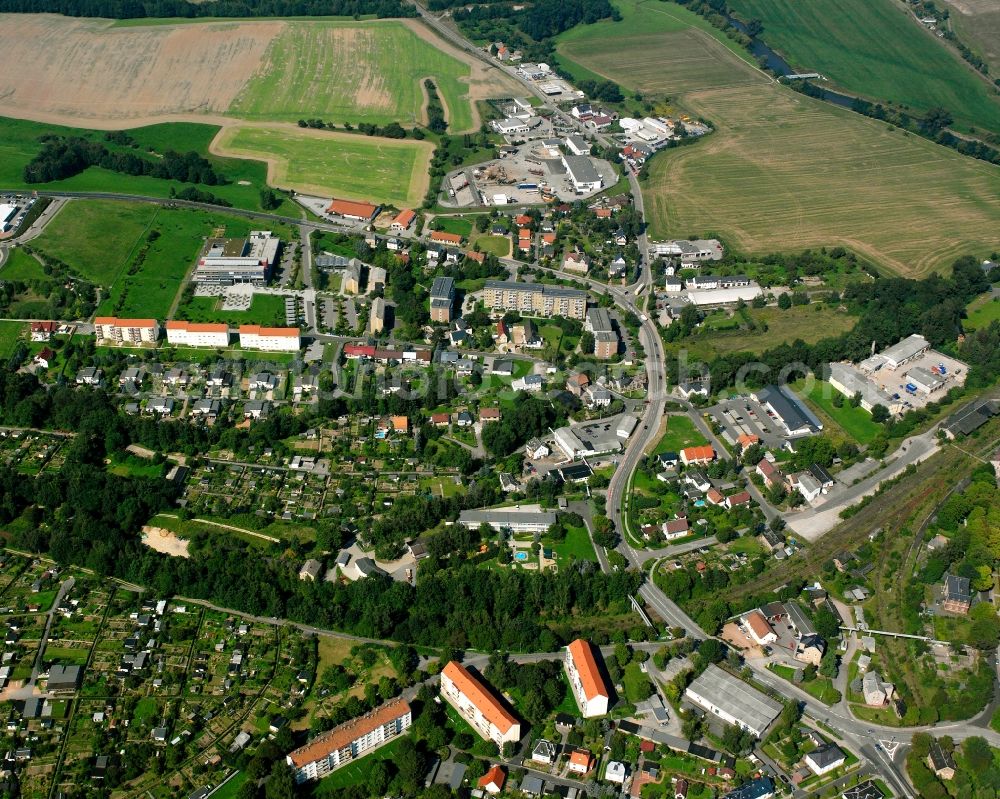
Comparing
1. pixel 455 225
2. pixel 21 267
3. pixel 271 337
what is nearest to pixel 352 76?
pixel 455 225

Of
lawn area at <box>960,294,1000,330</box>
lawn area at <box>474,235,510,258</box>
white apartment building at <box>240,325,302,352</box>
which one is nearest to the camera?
white apartment building at <box>240,325,302,352</box>

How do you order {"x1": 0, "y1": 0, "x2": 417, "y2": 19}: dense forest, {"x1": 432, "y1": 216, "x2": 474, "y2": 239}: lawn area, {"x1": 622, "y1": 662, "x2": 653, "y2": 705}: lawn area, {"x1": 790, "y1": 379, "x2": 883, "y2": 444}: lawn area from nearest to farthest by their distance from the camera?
{"x1": 622, "y1": 662, "x2": 653, "y2": 705}: lawn area
{"x1": 790, "y1": 379, "x2": 883, "y2": 444}: lawn area
{"x1": 432, "y1": 216, "x2": 474, "y2": 239}: lawn area
{"x1": 0, "y1": 0, "x2": 417, "y2": 19}: dense forest

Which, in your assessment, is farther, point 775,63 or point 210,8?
point 775,63

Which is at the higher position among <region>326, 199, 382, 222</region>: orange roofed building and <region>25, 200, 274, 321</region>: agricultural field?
<region>326, 199, 382, 222</region>: orange roofed building

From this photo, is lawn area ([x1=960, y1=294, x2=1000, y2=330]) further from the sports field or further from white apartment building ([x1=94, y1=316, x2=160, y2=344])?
the sports field

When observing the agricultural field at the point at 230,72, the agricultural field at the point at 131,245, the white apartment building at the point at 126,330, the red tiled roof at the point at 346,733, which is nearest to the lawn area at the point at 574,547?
the red tiled roof at the point at 346,733

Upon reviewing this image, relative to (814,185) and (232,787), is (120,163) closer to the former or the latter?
(814,185)

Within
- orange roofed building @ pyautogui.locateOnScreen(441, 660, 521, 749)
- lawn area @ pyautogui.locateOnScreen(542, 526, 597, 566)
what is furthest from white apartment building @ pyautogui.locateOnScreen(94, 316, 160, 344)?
orange roofed building @ pyautogui.locateOnScreen(441, 660, 521, 749)

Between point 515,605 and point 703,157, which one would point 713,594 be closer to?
point 515,605

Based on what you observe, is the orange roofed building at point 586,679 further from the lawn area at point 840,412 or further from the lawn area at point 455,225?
the lawn area at point 455,225
